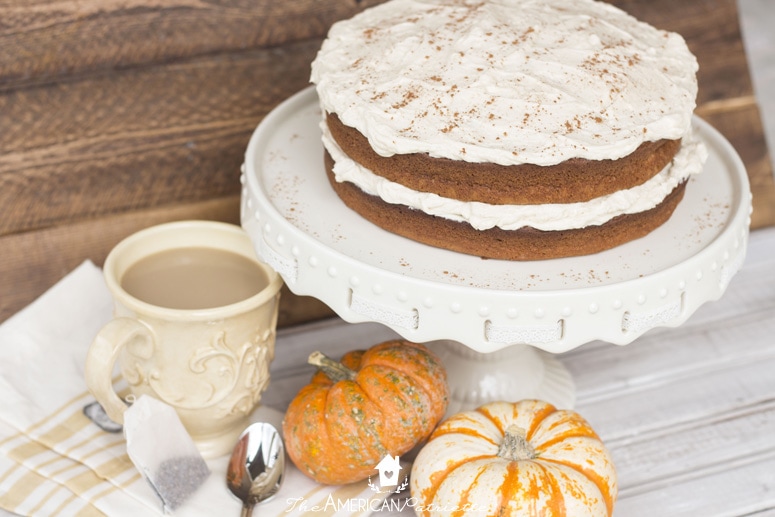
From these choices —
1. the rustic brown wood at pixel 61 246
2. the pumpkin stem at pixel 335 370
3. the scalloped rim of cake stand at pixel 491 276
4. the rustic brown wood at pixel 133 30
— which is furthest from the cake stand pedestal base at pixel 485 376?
the rustic brown wood at pixel 133 30

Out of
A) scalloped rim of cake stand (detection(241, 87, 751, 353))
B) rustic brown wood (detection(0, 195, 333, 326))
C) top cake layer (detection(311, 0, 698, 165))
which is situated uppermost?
top cake layer (detection(311, 0, 698, 165))

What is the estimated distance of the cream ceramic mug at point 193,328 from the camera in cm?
151

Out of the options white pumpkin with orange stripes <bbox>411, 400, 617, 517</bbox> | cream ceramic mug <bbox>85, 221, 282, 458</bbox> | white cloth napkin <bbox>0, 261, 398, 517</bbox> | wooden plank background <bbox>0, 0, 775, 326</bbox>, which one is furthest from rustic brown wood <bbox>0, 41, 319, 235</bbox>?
white pumpkin with orange stripes <bbox>411, 400, 617, 517</bbox>

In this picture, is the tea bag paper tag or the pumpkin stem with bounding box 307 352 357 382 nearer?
the tea bag paper tag

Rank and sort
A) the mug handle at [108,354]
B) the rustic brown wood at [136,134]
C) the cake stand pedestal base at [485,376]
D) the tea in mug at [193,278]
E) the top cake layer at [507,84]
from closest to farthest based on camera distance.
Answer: the top cake layer at [507,84] → the mug handle at [108,354] → the tea in mug at [193,278] → the cake stand pedestal base at [485,376] → the rustic brown wood at [136,134]

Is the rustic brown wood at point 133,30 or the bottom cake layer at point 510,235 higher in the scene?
the rustic brown wood at point 133,30

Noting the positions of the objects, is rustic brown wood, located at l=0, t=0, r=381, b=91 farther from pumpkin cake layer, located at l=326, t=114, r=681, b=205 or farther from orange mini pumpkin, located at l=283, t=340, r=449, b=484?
orange mini pumpkin, located at l=283, t=340, r=449, b=484

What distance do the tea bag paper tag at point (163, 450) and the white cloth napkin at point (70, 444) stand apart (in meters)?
0.03

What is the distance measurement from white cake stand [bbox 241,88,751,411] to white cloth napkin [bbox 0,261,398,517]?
Result: 37 centimetres

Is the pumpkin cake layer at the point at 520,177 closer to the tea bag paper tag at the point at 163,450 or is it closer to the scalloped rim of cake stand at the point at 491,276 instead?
the scalloped rim of cake stand at the point at 491,276

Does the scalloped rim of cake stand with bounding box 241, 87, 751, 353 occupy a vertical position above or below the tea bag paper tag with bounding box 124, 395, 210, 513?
above

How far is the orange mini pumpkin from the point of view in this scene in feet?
4.96

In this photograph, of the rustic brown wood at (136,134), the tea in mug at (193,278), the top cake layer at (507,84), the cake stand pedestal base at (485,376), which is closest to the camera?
the top cake layer at (507,84)

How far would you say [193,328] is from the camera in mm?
1529
